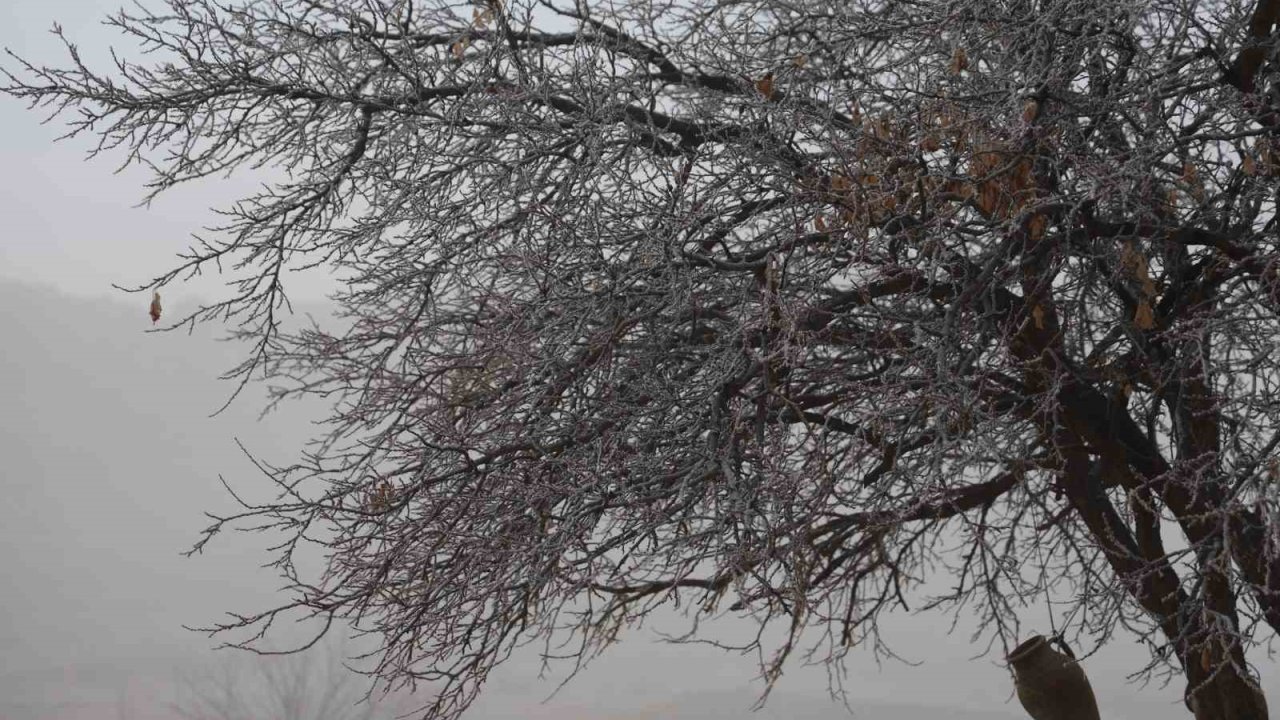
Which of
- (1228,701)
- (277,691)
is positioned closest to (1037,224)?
(1228,701)

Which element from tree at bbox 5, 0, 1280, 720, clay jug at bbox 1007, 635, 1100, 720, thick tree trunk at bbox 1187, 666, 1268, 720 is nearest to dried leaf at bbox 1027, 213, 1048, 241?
tree at bbox 5, 0, 1280, 720

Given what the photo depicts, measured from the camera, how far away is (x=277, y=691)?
23391 mm

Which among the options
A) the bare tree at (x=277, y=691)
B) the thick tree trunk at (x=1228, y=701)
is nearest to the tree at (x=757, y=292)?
the thick tree trunk at (x=1228, y=701)

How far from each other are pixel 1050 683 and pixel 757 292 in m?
2.59

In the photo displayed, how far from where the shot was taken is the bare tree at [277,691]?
23.0 metres

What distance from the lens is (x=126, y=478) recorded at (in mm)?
32812

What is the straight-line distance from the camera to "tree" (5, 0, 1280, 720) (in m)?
5.60

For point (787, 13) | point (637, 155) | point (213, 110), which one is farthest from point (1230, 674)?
point (213, 110)

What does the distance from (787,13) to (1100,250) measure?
3.01 m

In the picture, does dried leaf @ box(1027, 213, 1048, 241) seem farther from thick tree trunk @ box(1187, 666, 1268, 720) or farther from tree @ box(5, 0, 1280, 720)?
thick tree trunk @ box(1187, 666, 1268, 720)

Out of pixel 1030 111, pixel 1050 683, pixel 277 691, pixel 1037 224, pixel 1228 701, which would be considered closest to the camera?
pixel 1030 111

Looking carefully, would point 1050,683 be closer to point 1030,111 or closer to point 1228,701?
point 1228,701

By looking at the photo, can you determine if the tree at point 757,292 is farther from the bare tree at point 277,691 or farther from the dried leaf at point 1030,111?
the bare tree at point 277,691

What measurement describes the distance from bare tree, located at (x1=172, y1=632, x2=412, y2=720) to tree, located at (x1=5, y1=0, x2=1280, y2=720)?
16021mm
